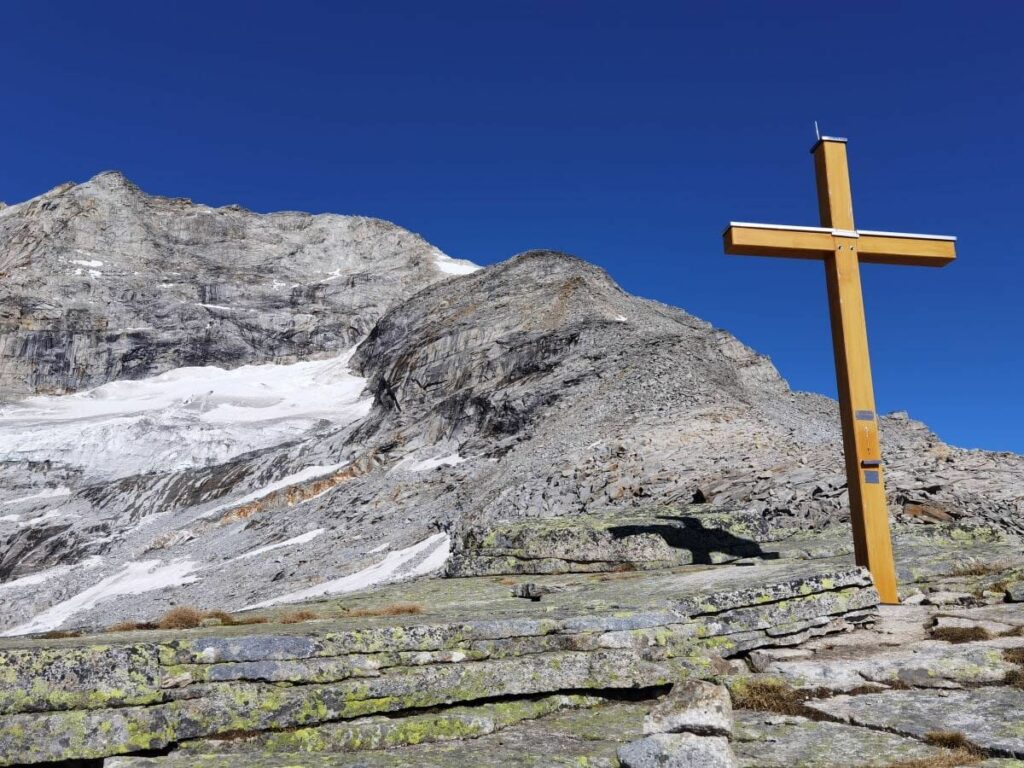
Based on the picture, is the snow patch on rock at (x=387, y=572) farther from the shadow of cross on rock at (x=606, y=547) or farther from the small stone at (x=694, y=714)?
the small stone at (x=694, y=714)

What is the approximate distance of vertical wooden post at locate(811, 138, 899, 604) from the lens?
8.61m

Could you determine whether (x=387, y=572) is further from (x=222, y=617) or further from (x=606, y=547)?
(x=222, y=617)

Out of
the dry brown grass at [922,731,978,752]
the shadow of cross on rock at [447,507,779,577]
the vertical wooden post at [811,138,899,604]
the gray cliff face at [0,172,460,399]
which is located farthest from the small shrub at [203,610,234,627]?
the gray cliff face at [0,172,460,399]

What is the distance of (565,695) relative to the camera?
5.62 meters

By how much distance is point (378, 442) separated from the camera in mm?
56156

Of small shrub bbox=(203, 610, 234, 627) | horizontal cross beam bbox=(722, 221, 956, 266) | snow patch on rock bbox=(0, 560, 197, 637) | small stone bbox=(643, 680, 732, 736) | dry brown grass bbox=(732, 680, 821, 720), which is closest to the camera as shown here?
small stone bbox=(643, 680, 732, 736)

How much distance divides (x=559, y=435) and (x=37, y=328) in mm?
104857

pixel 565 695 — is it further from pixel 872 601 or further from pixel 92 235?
pixel 92 235

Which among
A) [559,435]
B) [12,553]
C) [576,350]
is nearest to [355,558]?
[559,435]

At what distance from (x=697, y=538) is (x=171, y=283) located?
13249 cm

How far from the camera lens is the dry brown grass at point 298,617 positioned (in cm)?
724

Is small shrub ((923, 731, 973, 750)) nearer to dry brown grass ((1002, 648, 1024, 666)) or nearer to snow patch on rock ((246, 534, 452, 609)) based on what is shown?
dry brown grass ((1002, 648, 1024, 666))

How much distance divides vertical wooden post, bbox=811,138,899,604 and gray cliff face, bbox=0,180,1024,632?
210 cm

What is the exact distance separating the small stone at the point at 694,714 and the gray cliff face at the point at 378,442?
21.7 feet
